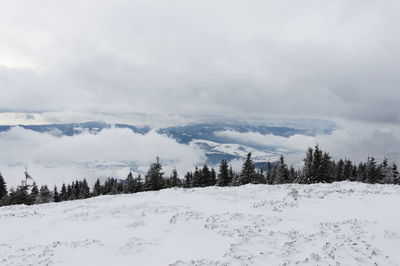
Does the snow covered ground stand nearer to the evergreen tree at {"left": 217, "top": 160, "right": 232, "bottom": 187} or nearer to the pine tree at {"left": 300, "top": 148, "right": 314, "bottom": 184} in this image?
the pine tree at {"left": 300, "top": 148, "right": 314, "bottom": 184}

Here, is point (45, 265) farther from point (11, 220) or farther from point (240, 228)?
point (11, 220)

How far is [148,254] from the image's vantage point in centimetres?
1454

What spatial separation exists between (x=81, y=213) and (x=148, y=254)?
1122 centimetres

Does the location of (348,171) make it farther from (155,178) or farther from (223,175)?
(155,178)

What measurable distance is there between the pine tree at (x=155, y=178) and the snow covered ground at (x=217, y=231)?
32.6 metres

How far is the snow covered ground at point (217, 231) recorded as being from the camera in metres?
13.4

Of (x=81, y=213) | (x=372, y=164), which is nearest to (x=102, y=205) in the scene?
(x=81, y=213)

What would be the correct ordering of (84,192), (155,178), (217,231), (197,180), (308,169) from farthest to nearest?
1. (84,192)
2. (197,180)
3. (155,178)
4. (308,169)
5. (217,231)

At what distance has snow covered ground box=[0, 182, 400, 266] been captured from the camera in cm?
1342

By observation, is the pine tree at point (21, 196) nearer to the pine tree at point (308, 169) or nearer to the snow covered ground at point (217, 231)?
the snow covered ground at point (217, 231)

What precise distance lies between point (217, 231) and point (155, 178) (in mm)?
44628

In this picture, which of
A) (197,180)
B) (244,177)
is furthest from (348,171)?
(197,180)

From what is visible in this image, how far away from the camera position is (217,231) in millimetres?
17125

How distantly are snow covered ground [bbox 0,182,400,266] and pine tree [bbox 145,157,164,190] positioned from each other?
32.6 m
